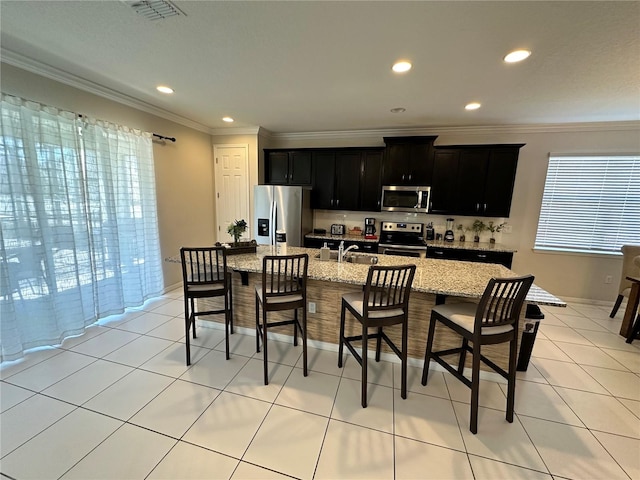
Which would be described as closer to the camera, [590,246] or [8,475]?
[8,475]

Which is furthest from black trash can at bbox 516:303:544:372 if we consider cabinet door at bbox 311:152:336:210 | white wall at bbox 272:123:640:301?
cabinet door at bbox 311:152:336:210

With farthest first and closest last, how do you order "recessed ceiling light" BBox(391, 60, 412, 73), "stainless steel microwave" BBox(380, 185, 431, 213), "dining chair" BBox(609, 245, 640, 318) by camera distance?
"stainless steel microwave" BBox(380, 185, 431, 213)
"dining chair" BBox(609, 245, 640, 318)
"recessed ceiling light" BBox(391, 60, 412, 73)

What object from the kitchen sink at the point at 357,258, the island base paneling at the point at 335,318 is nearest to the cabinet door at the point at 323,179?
the kitchen sink at the point at 357,258

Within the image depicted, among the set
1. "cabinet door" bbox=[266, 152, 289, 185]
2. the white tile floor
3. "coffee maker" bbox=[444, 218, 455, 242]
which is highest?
"cabinet door" bbox=[266, 152, 289, 185]

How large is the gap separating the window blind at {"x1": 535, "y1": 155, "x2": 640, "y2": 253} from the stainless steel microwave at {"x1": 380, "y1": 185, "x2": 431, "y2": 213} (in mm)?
1856

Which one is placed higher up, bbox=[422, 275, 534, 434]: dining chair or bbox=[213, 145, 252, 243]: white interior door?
bbox=[213, 145, 252, 243]: white interior door

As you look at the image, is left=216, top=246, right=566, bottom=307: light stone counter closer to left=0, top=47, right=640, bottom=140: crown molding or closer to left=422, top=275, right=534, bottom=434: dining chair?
left=422, top=275, right=534, bottom=434: dining chair

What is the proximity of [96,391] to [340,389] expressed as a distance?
75.5 inches

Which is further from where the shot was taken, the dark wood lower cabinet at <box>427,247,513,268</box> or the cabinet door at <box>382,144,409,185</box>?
the cabinet door at <box>382,144,409,185</box>

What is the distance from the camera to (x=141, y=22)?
1.75 meters

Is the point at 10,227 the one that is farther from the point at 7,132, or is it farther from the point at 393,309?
the point at 393,309

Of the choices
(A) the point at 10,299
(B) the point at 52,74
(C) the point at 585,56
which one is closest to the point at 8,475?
(A) the point at 10,299

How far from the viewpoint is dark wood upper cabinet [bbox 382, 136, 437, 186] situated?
409 centimetres

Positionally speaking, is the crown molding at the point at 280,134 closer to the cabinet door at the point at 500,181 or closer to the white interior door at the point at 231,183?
the white interior door at the point at 231,183
